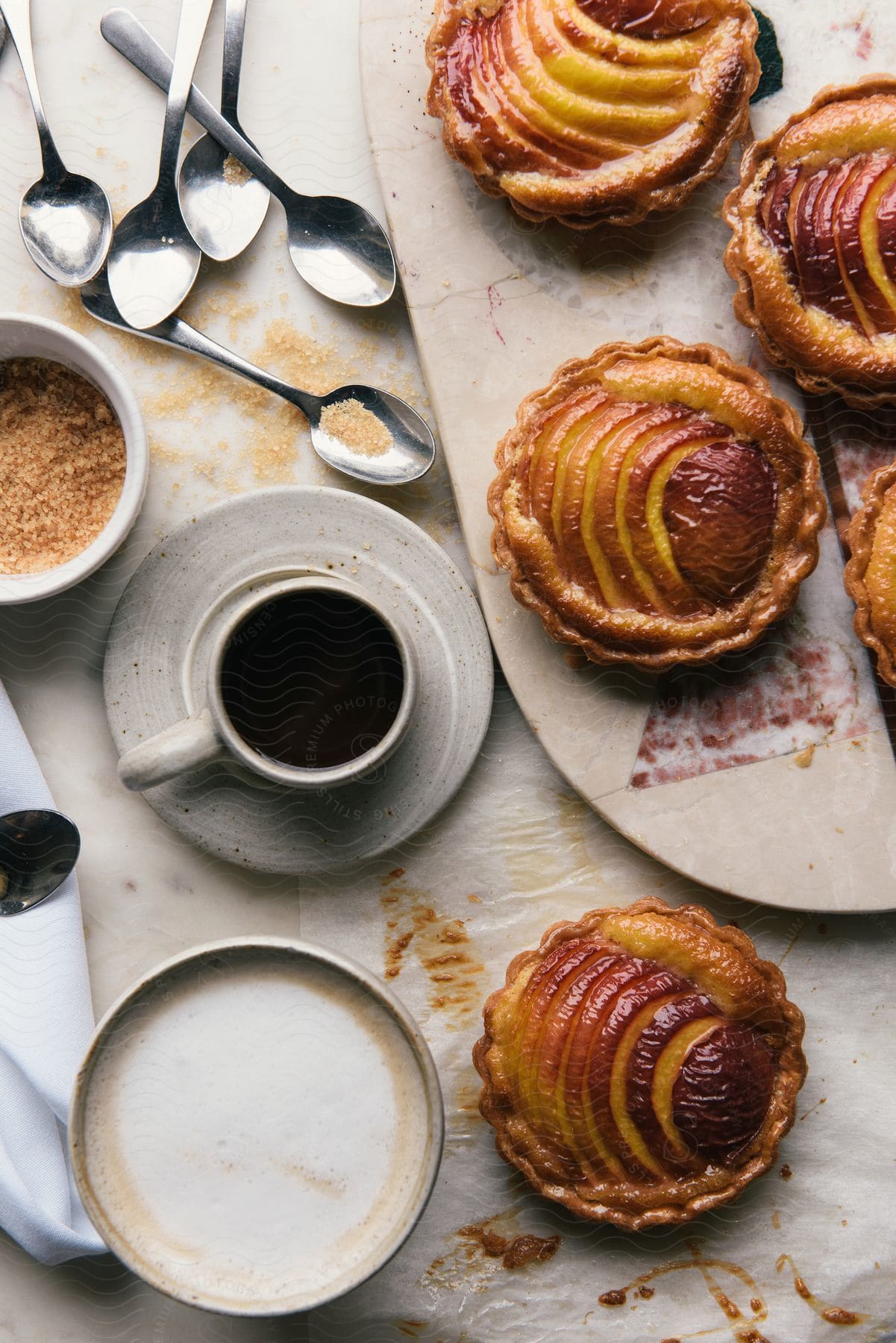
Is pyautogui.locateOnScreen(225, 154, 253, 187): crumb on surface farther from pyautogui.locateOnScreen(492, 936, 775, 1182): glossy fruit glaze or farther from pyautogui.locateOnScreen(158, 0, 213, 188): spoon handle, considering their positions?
pyautogui.locateOnScreen(492, 936, 775, 1182): glossy fruit glaze

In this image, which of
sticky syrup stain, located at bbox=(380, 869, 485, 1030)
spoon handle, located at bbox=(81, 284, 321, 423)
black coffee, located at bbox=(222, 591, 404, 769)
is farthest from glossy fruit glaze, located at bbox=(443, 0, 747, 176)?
sticky syrup stain, located at bbox=(380, 869, 485, 1030)

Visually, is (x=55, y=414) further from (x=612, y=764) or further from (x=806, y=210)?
(x=806, y=210)

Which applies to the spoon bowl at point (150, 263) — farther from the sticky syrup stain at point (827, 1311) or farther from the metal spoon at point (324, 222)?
the sticky syrup stain at point (827, 1311)

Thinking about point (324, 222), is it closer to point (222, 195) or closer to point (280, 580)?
point (222, 195)

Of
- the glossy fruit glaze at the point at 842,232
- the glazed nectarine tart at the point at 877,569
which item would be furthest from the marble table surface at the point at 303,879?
the glossy fruit glaze at the point at 842,232

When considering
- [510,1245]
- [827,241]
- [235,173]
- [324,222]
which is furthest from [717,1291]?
[235,173]
